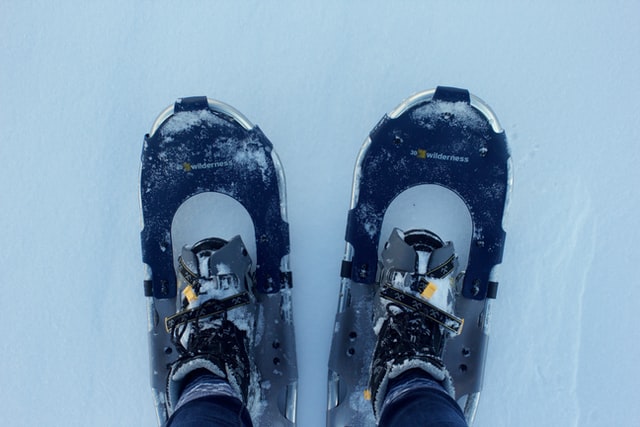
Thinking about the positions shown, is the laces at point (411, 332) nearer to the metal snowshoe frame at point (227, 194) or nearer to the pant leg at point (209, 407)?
the metal snowshoe frame at point (227, 194)

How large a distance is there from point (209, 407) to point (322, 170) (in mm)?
796

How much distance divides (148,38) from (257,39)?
371mm

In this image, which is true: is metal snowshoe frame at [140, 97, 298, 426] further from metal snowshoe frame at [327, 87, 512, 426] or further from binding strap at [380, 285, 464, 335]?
binding strap at [380, 285, 464, 335]

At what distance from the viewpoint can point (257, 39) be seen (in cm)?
156

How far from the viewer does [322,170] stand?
60.5 inches

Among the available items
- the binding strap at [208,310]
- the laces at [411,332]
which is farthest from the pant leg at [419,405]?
the binding strap at [208,310]

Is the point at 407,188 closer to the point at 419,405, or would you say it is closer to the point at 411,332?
the point at 411,332

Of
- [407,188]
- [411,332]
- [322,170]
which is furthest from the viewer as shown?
[322,170]

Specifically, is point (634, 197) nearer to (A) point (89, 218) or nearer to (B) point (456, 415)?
(B) point (456, 415)

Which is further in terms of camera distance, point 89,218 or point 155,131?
point 89,218

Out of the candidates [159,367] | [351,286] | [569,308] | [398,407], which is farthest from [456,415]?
[159,367]

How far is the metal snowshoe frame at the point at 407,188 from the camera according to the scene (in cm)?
140

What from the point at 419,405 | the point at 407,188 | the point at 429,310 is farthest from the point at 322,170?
the point at 419,405

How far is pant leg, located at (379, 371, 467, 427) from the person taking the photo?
3.34ft
